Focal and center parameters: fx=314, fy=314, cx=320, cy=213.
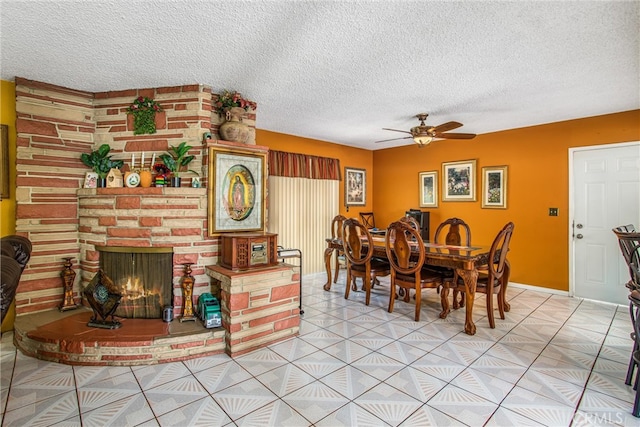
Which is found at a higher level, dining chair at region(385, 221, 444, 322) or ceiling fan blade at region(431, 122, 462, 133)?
ceiling fan blade at region(431, 122, 462, 133)

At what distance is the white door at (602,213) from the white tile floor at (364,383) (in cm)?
108

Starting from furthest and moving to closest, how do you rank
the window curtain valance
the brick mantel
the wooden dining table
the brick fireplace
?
the window curtain valance → the wooden dining table → the brick mantel → the brick fireplace

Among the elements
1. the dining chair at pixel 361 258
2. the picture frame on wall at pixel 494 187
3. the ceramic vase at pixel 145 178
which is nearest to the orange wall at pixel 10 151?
the ceramic vase at pixel 145 178

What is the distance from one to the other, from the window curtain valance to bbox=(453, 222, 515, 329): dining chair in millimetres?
3010

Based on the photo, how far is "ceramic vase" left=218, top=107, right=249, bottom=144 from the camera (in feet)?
10.4

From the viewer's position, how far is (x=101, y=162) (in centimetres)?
306

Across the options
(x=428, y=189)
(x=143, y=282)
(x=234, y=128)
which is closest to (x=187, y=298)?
(x=143, y=282)

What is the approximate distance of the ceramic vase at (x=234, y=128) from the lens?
10.4ft

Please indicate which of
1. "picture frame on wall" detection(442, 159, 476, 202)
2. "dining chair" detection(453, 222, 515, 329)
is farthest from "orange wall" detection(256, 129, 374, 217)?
"dining chair" detection(453, 222, 515, 329)

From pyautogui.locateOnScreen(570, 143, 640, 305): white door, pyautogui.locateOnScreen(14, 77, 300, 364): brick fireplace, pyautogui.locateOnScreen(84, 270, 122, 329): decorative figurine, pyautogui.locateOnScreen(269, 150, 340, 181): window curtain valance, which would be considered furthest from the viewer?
pyautogui.locateOnScreen(269, 150, 340, 181): window curtain valance

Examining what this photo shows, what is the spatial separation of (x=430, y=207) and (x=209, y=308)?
14.2ft

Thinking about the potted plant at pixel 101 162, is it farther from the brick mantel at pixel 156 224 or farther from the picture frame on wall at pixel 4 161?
the picture frame on wall at pixel 4 161

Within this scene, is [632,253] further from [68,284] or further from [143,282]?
[68,284]

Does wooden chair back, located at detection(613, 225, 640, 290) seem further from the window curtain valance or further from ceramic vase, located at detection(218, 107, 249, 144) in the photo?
the window curtain valance
